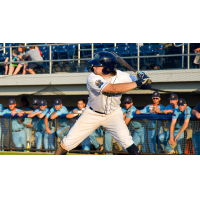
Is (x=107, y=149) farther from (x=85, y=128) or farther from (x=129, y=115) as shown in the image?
(x=85, y=128)

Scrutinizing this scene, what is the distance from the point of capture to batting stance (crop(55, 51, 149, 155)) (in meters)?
3.97

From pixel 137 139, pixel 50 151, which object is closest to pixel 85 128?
pixel 137 139

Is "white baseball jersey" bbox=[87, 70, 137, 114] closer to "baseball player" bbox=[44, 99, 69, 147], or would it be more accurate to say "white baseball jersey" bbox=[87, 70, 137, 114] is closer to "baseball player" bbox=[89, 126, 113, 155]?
"baseball player" bbox=[89, 126, 113, 155]

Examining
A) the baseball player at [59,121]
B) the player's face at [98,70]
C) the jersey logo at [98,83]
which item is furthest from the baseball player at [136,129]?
the jersey logo at [98,83]

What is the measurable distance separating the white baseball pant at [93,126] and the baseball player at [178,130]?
2.21 m

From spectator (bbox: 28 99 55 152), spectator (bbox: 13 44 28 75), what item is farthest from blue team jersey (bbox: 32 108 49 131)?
spectator (bbox: 13 44 28 75)

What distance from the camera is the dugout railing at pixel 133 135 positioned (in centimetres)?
586

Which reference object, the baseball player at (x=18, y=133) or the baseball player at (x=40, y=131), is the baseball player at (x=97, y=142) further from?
the baseball player at (x=18, y=133)

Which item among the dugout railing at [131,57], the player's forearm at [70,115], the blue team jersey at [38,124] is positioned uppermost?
the dugout railing at [131,57]

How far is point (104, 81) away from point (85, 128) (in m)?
0.79

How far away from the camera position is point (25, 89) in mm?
10469

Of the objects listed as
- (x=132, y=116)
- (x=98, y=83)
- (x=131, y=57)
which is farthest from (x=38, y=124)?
(x=131, y=57)

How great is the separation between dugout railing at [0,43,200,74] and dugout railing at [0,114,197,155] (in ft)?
10.7

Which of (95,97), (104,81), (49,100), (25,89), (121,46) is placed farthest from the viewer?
(49,100)
